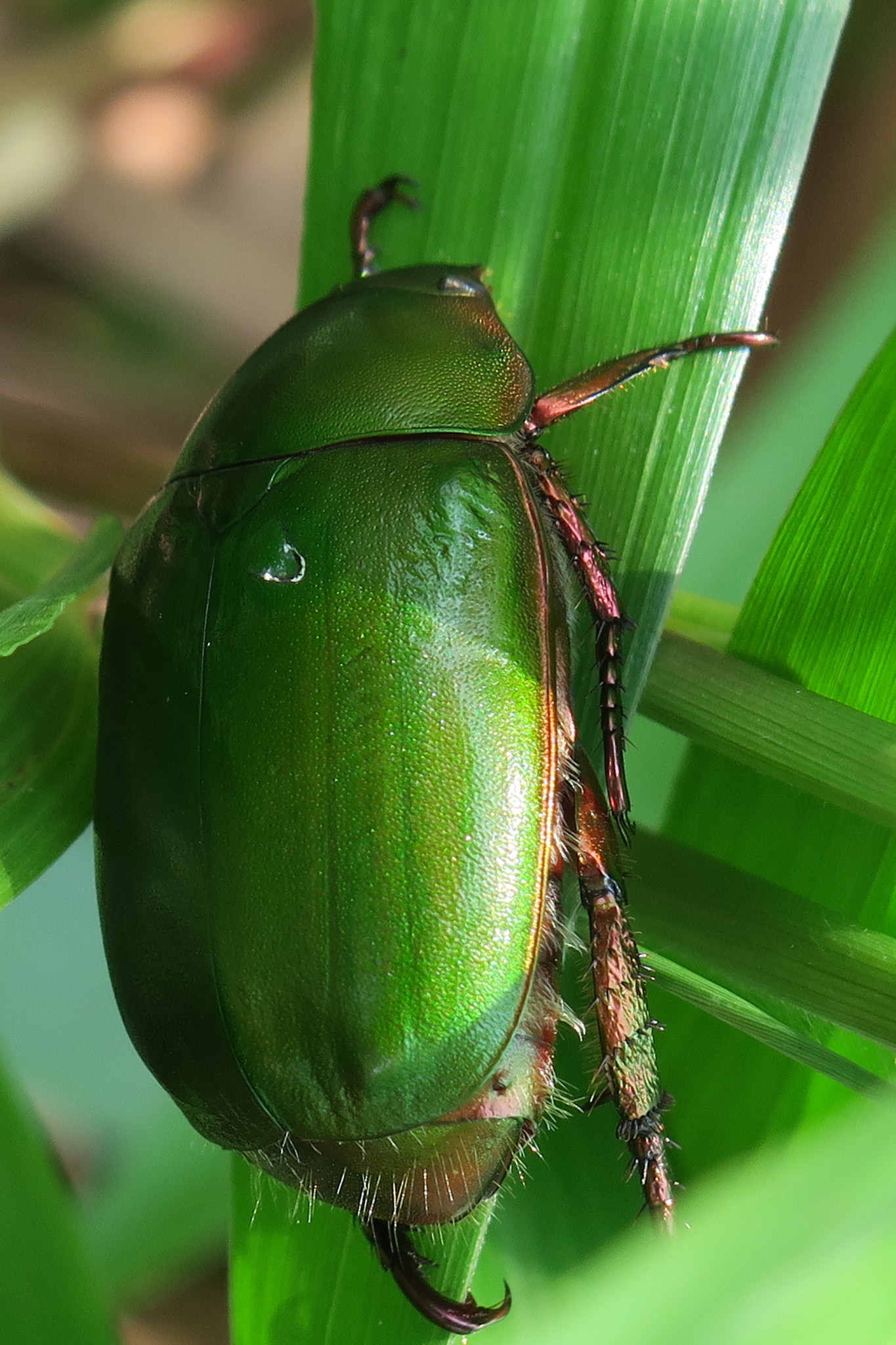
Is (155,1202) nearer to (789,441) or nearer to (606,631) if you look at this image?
(606,631)

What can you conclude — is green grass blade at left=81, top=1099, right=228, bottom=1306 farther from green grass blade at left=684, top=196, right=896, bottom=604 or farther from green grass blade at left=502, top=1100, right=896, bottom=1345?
green grass blade at left=502, top=1100, right=896, bottom=1345

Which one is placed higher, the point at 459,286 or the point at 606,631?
the point at 459,286

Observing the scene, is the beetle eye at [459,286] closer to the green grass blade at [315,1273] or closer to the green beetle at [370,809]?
the green beetle at [370,809]

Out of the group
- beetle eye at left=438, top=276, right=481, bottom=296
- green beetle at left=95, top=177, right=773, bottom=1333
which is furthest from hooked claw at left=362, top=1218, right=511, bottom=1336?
beetle eye at left=438, top=276, right=481, bottom=296

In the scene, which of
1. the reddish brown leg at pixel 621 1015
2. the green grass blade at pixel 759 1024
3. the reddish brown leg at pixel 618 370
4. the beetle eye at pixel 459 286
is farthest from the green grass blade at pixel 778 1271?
the beetle eye at pixel 459 286

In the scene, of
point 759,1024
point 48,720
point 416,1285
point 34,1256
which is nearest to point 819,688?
point 759,1024

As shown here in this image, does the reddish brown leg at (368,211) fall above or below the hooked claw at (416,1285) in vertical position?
above

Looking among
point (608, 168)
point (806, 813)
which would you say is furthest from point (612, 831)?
point (608, 168)
